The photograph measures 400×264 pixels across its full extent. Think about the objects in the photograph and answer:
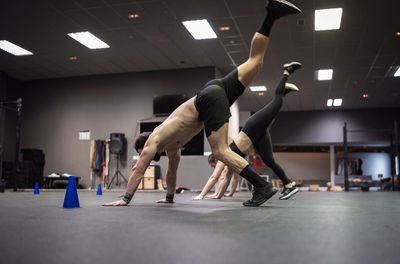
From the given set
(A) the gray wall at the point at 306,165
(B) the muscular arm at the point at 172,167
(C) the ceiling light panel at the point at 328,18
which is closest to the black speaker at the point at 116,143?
(C) the ceiling light panel at the point at 328,18

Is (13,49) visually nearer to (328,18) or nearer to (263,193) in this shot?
(328,18)

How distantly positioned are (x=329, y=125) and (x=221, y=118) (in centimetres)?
1350

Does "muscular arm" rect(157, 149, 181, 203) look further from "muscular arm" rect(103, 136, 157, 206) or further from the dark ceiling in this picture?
the dark ceiling

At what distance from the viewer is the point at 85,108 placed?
1106cm

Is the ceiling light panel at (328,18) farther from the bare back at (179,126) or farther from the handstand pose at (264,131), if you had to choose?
the bare back at (179,126)

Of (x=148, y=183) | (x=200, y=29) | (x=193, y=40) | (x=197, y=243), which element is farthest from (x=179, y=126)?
(x=148, y=183)

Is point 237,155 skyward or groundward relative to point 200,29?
groundward

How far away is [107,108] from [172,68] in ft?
7.46

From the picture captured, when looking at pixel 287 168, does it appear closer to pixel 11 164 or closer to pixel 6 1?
pixel 11 164

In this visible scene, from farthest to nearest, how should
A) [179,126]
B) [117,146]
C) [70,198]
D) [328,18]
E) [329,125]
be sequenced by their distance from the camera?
[329,125] < [117,146] < [328,18] < [179,126] < [70,198]

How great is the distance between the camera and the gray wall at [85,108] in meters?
10.5

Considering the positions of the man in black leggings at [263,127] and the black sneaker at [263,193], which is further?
the man in black leggings at [263,127]

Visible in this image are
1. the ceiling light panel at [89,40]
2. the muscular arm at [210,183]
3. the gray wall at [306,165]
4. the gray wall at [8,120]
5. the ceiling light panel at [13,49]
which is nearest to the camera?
the muscular arm at [210,183]

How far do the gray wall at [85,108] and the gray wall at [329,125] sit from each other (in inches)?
262
